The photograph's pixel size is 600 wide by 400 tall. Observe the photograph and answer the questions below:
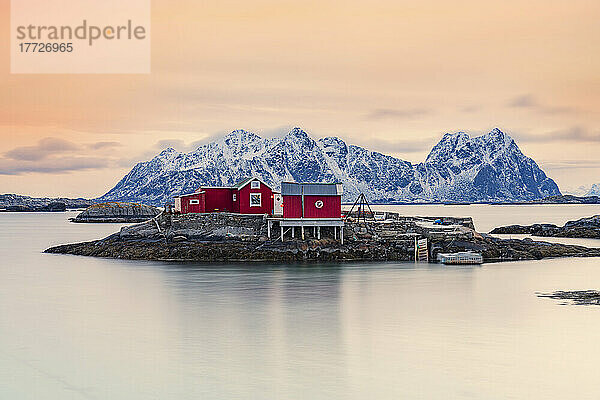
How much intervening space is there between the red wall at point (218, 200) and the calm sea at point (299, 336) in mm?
11112

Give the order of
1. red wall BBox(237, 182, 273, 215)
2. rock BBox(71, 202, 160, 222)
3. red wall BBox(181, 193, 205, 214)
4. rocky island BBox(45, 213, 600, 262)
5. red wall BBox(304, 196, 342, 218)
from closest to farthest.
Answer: rocky island BBox(45, 213, 600, 262) < red wall BBox(304, 196, 342, 218) < red wall BBox(237, 182, 273, 215) < red wall BBox(181, 193, 205, 214) < rock BBox(71, 202, 160, 222)

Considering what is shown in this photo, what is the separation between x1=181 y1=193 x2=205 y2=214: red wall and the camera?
49778 mm

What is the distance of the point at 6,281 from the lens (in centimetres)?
3850

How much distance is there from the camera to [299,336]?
2208cm

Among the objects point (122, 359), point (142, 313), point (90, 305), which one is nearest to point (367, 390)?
point (122, 359)

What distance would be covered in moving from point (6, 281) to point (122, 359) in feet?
71.3

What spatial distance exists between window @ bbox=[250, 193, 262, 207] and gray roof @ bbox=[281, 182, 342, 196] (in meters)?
4.19

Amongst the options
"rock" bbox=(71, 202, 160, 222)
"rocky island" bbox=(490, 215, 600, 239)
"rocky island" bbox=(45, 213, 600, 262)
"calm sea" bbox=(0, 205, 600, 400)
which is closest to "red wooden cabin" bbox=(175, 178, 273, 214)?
"rocky island" bbox=(45, 213, 600, 262)

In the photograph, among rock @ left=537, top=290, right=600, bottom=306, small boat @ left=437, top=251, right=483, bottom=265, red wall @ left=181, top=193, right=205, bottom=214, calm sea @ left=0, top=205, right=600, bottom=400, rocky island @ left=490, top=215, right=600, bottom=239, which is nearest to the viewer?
calm sea @ left=0, top=205, right=600, bottom=400

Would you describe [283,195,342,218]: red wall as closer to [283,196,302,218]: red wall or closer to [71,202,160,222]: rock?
[283,196,302,218]: red wall

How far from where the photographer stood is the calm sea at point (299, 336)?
1703 cm

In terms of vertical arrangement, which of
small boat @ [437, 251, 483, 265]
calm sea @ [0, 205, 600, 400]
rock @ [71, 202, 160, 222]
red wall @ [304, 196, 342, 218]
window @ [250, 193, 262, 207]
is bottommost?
calm sea @ [0, 205, 600, 400]

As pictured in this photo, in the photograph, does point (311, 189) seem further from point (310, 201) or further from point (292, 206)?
point (292, 206)

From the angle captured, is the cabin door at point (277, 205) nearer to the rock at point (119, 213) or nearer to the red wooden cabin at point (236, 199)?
Result: the red wooden cabin at point (236, 199)
